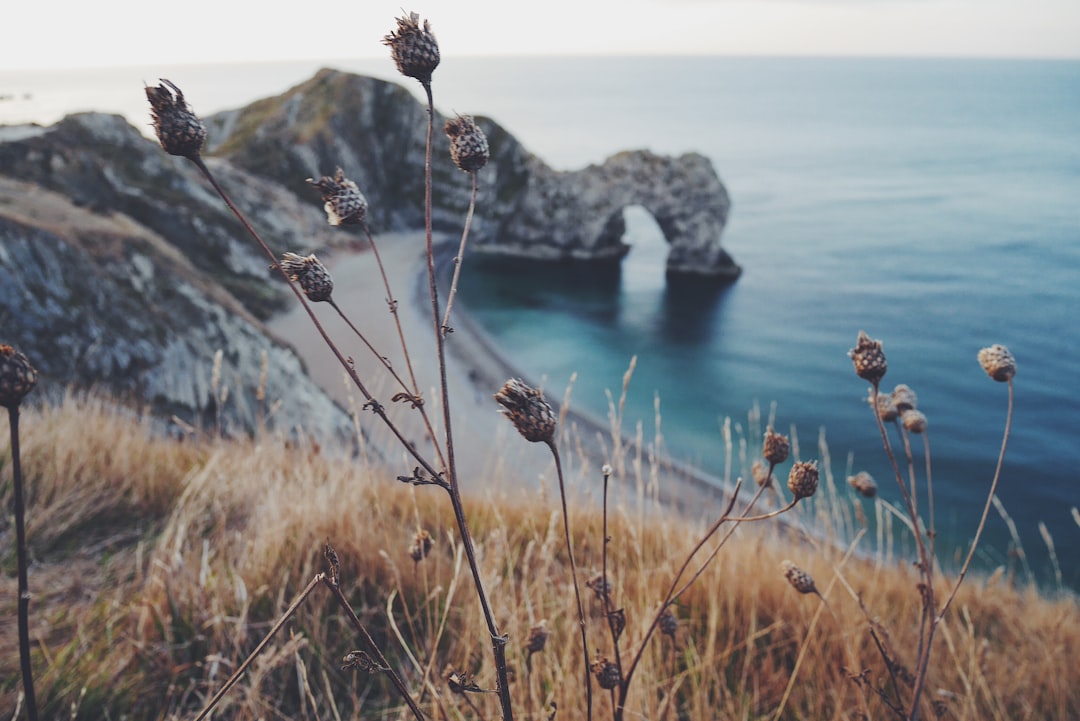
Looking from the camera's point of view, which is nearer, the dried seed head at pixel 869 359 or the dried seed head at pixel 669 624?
the dried seed head at pixel 869 359

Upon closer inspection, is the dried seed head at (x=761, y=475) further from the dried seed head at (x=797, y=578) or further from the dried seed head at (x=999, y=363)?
the dried seed head at (x=999, y=363)

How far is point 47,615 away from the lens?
2.67 m

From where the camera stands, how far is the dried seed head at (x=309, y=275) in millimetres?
1212

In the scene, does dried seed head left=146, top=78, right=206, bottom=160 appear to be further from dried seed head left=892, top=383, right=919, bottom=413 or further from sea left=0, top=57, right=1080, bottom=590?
dried seed head left=892, top=383, right=919, bottom=413

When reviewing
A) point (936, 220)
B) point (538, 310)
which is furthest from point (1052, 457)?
point (936, 220)

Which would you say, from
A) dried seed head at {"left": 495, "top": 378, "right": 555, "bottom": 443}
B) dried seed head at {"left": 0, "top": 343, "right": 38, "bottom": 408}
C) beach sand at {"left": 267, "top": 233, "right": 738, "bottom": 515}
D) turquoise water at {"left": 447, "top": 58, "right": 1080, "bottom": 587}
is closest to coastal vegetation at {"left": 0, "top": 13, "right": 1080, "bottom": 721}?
dried seed head at {"left": 495, "top": 378, "right": 555, "bottom": 443}

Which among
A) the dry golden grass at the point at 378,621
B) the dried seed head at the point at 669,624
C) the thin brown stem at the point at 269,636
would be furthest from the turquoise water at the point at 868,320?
the thin brown stem at the point at 269,636

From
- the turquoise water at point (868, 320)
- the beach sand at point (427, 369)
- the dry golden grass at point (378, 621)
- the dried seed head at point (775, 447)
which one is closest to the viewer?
the dried seed head at point (775, 447)

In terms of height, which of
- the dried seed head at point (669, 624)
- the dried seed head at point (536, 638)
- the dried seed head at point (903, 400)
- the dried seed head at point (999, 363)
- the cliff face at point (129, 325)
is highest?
the dried seed head at point (999, 363)

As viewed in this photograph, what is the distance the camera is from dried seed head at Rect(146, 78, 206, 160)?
1104 mm

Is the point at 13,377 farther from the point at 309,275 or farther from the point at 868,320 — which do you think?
the point at 868,320

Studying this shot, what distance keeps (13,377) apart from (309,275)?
18.9 inches

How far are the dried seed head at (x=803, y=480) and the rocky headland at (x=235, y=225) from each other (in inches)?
147

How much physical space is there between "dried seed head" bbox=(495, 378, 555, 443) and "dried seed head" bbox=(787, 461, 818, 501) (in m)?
0.61
